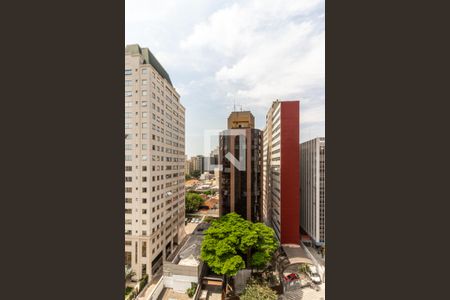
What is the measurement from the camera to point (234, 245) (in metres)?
5.89

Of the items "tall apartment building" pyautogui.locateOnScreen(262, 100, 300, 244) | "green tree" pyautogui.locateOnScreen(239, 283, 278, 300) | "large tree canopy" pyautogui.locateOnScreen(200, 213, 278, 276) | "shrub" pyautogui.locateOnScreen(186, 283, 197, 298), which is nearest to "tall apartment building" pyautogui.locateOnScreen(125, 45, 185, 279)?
"shrub" pyautogui.locateOnScreen(186, 283, 197, 298)

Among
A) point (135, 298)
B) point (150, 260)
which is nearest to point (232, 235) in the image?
point (150, 260)

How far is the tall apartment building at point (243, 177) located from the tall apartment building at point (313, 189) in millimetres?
2650

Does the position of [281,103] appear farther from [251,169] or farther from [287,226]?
[287,226]

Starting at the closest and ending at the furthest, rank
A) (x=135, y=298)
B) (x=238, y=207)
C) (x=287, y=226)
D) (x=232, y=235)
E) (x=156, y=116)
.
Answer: (x=135, y=298), (x=232, y=235), (x=156, y=116), (x=238, y=207), (x=287, y=226)

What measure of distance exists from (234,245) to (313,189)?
4.65 meters

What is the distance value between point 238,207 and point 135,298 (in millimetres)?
4286

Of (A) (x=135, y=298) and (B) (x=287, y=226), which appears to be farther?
(B) (x=287, y=226)

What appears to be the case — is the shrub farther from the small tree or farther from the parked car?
the parked car

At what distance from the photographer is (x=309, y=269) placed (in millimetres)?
6266

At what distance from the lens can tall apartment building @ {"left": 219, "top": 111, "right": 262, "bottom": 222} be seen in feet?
23.6

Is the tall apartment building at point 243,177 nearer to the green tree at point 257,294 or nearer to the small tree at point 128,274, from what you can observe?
the green tree at point 257,294

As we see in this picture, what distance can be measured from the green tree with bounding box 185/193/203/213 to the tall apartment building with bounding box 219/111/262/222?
142 cm

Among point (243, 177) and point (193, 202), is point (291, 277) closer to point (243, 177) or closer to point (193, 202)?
point (243, 177)
